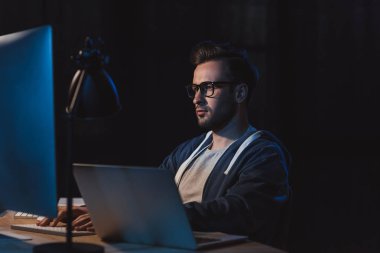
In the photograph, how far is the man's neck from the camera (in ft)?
7.76

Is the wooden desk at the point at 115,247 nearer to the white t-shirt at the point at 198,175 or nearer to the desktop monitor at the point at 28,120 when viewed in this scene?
the desktop monitor at the point at 28,120

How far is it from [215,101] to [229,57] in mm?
185

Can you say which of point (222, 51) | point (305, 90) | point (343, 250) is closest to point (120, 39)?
point (305, 90)

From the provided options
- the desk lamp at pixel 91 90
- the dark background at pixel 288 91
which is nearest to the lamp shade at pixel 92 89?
the desk lamp at pixel 91 90

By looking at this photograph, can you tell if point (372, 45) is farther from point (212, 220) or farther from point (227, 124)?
point (212, 220)

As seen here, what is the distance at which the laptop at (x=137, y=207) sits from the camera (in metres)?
1.41

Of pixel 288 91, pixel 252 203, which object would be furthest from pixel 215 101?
pixel 288 91

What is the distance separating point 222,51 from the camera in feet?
7.88

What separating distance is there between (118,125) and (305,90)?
47.2 inches

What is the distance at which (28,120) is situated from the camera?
1.35 metres

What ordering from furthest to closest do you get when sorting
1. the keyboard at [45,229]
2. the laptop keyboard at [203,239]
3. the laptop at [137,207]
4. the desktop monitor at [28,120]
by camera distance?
the keyboard at [45,229] < the laptop keyboard at [203,239] < the laptop at [137,207] < the desktop monitor at [28,120]

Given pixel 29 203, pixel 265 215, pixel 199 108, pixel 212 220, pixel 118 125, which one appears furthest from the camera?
pixel 118 125

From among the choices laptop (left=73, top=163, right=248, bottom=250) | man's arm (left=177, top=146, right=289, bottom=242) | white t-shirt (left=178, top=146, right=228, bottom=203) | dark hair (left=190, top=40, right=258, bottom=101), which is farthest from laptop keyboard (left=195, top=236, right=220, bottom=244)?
dark hair (left=190, top=40, right=258, bottom=101)

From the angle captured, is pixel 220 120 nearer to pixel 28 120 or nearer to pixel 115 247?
pixel 115 247
